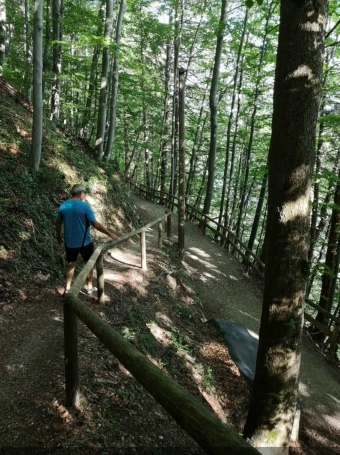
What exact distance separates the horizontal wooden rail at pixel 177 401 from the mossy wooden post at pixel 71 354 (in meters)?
0.14

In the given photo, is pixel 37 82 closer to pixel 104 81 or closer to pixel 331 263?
pixel 104 81

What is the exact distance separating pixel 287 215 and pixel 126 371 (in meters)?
2.78

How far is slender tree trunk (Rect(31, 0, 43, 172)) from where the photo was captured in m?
7.89

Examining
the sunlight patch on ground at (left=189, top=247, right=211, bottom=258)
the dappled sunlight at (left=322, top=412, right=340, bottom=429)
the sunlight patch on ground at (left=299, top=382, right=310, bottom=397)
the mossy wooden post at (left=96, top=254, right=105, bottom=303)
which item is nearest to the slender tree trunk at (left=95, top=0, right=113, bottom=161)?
the sunlight patch on ground at (left=189, top=247, right=211, bottom=258)

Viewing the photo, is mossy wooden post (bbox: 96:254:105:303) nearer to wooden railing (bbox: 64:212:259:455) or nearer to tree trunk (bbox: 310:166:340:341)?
wooden railing (bbox: 64:212:259:455)

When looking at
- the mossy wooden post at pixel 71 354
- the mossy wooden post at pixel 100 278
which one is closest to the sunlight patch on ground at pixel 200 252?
the mossy wooden post at pixel 100 278

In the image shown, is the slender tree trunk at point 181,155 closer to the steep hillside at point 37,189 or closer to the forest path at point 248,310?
the forest path at point 248,310

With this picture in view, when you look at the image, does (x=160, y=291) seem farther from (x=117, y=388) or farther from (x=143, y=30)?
(x=143, y=30)

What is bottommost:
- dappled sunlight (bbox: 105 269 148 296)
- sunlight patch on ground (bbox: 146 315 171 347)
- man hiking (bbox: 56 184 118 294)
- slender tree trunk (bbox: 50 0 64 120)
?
sunlight patch on ground (bbox: 146 315 171 347)

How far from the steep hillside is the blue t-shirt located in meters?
1.42

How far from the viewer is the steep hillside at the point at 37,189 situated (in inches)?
251

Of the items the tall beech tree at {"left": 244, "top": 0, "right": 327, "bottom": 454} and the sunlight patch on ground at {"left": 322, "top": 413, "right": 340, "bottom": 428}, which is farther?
the sunlight patch on ground at {"left": 322, "top": 413, "right": 340, "bottom": 428}

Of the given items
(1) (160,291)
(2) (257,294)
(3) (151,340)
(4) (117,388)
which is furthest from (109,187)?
(4) (117,388)

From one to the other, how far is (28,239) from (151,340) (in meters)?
3.37
